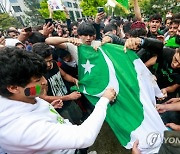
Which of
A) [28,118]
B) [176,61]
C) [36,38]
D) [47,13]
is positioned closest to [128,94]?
[176,61]

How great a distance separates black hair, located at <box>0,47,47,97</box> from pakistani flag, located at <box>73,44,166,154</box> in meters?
1.20

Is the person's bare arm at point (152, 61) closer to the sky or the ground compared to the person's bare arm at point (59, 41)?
closer to the ground

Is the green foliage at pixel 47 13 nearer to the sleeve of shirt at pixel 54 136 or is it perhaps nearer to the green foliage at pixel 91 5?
the green foliage at pixel 91 5

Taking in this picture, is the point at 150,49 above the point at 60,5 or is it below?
below

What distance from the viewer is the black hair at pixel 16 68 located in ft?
4.19

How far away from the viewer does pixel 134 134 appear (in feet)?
7.10

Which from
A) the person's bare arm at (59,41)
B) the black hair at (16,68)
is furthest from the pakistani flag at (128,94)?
the black hair at (16,68)

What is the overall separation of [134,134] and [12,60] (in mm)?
1490

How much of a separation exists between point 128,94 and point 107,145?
4.44ft

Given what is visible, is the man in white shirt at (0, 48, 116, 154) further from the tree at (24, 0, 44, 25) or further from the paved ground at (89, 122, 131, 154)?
the tree at (24, 0, 44, 25)

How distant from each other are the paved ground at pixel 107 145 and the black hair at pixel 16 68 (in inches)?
86.8

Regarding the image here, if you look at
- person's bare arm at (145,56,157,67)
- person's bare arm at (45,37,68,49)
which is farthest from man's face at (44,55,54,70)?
person's bare arm at (145,56,157,67)

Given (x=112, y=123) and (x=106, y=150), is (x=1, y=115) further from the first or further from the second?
(x=106, y=150)

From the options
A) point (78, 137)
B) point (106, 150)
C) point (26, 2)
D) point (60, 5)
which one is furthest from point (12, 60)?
point (26, 2)
